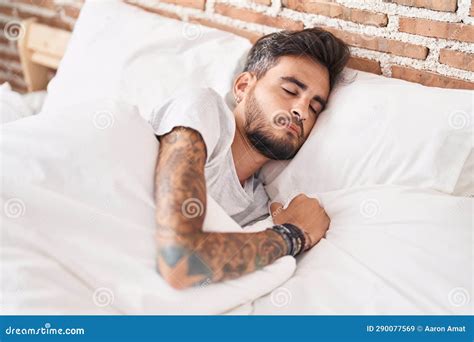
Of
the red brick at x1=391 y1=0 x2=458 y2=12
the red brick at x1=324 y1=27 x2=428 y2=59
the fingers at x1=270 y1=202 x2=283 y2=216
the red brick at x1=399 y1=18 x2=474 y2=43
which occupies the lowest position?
the fingers at x1=270 y1=202 x2=283 y2=216

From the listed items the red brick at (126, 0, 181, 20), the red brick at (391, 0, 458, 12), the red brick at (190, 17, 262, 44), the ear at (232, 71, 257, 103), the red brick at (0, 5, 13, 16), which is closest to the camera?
the red brick at (391, 0, 458, 12)

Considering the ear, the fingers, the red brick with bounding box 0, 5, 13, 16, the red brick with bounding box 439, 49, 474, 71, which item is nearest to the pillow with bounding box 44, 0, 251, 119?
the ear

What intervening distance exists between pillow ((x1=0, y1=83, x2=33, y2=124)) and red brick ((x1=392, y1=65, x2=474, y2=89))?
800 mm

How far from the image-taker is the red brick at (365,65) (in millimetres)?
1063

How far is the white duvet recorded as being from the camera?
2.31 ft

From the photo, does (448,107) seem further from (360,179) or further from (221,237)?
(221,237)

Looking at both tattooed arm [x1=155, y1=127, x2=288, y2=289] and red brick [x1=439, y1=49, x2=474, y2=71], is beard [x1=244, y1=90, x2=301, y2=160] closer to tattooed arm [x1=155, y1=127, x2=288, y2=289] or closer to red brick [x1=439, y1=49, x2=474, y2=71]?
tattooed arm [x1=155, y1=127, x2=288, y2=289]

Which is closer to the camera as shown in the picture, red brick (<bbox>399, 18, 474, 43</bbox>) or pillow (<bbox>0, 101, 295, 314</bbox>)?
pillow (<bbox>0, 101, 295, 314</bbox>)

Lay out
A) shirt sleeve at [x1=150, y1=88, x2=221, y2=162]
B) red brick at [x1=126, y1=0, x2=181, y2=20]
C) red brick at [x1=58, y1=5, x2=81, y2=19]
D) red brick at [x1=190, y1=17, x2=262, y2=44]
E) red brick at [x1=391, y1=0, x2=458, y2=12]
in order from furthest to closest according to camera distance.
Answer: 1. red brick at [x1=58, y1=5, x2=81, y2=19]
2. red brick at [x1=126, y1=0, x2=181, y2=20]
3. red brick at [x1=190, y1=17, x2=262, y2=44]
4. red brick at [x1=391, y1=0, x2=458, y2=12]
5. shirt sleeve at [x1=150, y1=88, x2=221, y2=162]

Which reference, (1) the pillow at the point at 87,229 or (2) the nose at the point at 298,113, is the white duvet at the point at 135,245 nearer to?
(1) the pillow at the point at 87,229

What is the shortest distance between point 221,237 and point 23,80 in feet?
3.88

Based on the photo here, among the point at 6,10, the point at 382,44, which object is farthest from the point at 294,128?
the point at 6,10

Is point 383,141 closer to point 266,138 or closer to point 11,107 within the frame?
point 266,138

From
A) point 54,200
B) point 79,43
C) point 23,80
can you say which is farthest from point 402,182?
point 23,80
